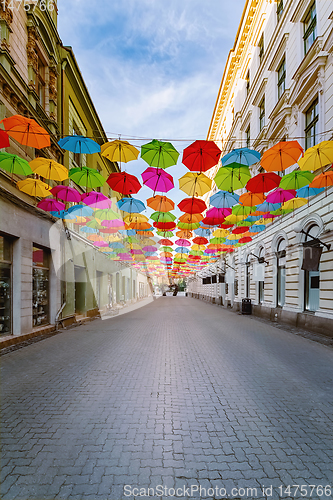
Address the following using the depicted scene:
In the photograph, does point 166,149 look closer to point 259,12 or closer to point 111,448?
point 111,448

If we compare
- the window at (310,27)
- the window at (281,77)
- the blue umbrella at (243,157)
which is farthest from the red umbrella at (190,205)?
the window at (281,77)

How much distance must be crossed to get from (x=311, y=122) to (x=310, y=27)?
Answer: 4562 mm

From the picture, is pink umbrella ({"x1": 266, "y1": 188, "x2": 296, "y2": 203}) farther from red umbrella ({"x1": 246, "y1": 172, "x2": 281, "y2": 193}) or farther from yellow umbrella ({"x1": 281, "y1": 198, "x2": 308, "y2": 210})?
yellow umbrella ({"x1": 281, "y1": 198, "x2": 308, "y2": 210})

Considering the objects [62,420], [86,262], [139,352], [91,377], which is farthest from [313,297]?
[86,262]

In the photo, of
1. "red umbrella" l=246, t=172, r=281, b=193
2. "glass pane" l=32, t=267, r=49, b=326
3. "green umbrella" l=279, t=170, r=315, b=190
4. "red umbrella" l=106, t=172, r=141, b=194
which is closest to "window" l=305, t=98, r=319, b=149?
"green umbrella" l=279, t=170, r=315, b=190

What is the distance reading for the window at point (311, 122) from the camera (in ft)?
41.5

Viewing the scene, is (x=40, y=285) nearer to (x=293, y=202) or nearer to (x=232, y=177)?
(x=232, y=177)

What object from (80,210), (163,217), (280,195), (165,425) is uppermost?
(280,195)

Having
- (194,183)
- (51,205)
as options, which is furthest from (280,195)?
(51,205)

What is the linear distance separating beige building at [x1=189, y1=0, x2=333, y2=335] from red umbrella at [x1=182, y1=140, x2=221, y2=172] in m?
2.24

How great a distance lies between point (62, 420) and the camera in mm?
4125

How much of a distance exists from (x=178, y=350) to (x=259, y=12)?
77.4 ft

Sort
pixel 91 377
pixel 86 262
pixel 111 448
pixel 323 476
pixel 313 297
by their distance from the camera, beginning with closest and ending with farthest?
pixel 323 476 < pixel 111 448 < pixel 91 377 < pixel 313 297 < pixel 86 262

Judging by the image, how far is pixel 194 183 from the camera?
907 cm
